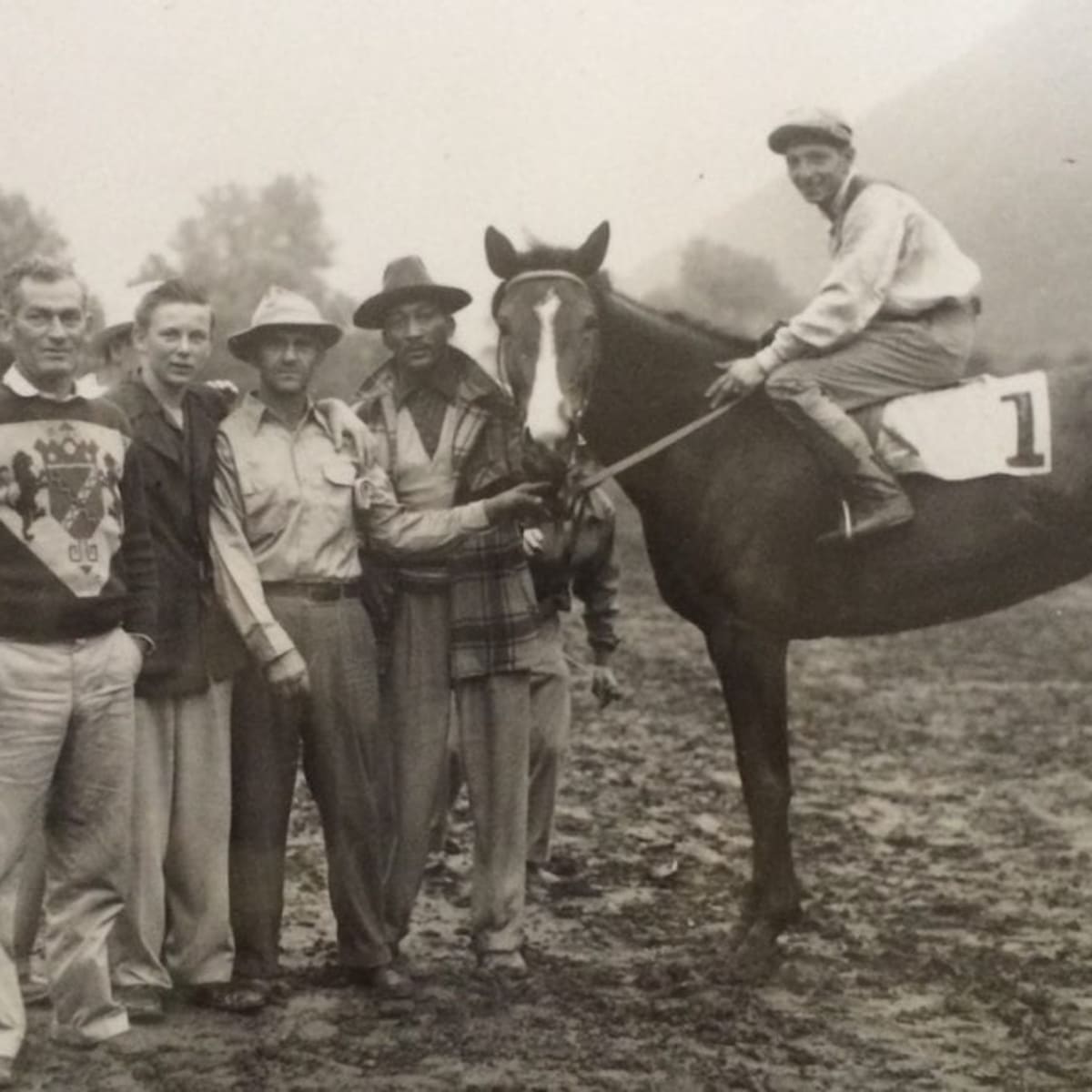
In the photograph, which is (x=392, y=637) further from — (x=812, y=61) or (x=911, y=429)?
(x=812, y=61)

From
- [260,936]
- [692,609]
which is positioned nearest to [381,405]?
[692,609]

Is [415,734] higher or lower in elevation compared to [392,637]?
lower

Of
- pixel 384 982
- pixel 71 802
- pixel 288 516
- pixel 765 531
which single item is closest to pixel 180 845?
pixel 71 802

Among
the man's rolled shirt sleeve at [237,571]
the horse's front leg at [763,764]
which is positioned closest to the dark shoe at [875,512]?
the horse's front leg at [763,764]

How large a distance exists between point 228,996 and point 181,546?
1.31m

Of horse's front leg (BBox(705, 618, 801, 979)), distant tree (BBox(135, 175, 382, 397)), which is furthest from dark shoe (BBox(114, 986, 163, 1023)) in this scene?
distant tree (BBox(135, 175, 382, 397))

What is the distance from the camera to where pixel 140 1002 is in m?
3.80

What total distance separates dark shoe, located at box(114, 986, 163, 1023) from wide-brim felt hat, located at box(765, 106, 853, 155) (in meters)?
3.39

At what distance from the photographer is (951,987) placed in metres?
4.39

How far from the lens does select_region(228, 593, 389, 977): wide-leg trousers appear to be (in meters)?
4.05

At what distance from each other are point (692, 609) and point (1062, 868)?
7.79ft

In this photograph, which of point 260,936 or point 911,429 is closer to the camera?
point 260,936

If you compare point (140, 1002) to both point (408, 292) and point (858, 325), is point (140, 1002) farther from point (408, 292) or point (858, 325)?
point (858, 325)

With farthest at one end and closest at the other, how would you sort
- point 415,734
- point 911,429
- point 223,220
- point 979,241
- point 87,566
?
point 979,241
point 223,220
point 911,429
point 415,734
point 87,566
